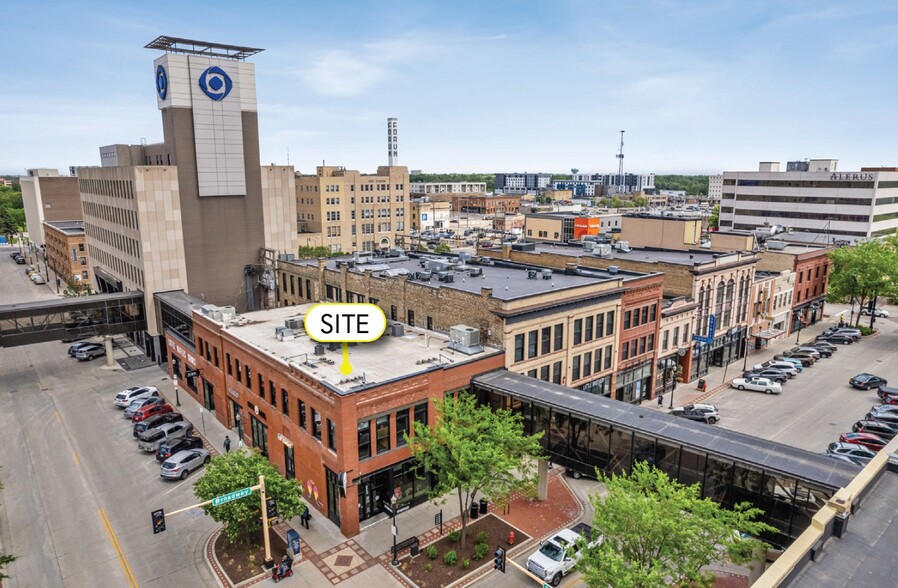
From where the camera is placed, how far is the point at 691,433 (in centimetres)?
2855

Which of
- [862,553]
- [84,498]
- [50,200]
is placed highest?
[50,200]

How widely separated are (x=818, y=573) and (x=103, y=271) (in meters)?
83.6

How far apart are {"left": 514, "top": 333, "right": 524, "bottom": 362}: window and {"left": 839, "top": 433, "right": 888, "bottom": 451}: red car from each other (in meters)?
25.1

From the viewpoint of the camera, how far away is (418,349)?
3872cm

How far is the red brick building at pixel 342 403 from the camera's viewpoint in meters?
31.2

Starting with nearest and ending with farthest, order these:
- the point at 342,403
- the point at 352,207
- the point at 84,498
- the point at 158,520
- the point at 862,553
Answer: the point at 862,553 → the point at 158,520 → the point at 342,403 → the point at 84,498 → the point at 352,207

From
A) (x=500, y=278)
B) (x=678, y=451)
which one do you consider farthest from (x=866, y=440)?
(x=500, y=278)

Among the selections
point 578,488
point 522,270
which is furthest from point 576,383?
point 522,270

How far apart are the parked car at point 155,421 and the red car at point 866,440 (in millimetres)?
51072

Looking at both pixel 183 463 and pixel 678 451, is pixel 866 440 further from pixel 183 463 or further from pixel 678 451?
pixel 183 463

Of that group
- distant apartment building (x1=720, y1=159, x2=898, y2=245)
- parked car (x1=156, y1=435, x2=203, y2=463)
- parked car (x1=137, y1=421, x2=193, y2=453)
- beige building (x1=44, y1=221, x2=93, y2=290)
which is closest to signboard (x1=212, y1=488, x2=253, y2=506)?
parked car (x1=156, y1=435, x2=203, y2=463)

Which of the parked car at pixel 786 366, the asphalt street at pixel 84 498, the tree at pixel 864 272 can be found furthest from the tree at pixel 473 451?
the tree at pixel 864 272

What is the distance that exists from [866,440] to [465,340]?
3074cm

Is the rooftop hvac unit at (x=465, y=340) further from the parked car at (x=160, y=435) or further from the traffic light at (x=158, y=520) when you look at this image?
the parked car at (x=160, y=435)
